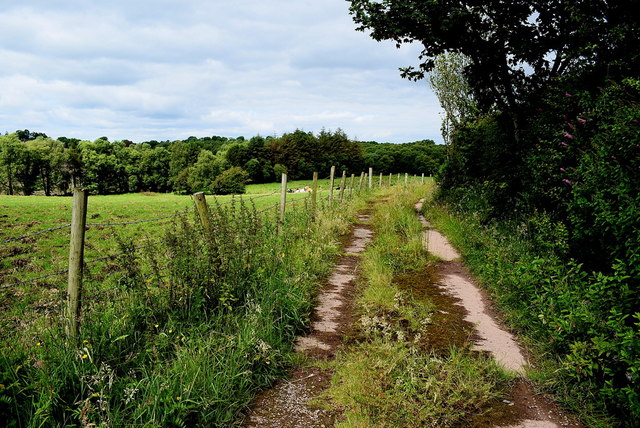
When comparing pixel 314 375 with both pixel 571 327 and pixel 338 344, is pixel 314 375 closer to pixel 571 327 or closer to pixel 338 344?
pixel 338 344

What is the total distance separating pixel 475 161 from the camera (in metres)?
18.1

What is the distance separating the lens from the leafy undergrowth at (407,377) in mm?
3625

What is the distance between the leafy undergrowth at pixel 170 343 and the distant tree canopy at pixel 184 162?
74.1 m

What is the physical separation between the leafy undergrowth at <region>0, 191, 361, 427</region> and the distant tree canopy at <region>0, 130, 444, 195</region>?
7406cm

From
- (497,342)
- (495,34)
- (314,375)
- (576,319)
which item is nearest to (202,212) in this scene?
(314,375)

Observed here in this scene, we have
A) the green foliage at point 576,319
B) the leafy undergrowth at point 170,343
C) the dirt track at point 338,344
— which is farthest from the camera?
the dirt track at point 338,344

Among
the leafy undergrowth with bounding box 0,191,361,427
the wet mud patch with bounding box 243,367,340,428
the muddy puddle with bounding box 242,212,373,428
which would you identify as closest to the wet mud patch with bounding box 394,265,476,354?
the muddy puddle with bounding box 242,212,373,428

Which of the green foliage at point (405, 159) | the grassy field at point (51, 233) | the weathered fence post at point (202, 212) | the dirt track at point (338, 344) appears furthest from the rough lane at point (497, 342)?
the green foliage at point (405, 159)

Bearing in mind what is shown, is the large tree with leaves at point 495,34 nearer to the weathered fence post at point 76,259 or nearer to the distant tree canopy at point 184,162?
the weathered fence post at point 76,259

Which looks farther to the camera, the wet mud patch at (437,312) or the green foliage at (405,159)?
the green foliage at (405,159)

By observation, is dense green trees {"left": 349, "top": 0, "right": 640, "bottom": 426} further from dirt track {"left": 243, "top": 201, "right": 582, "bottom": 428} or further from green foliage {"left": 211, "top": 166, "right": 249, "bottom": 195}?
green foliage {"left": 211, "top": 166, "right": 249, "bottom": 195}

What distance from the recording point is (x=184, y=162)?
332 ft

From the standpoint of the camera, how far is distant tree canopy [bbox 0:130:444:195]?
78.8m

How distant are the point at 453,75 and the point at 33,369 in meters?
27.5
